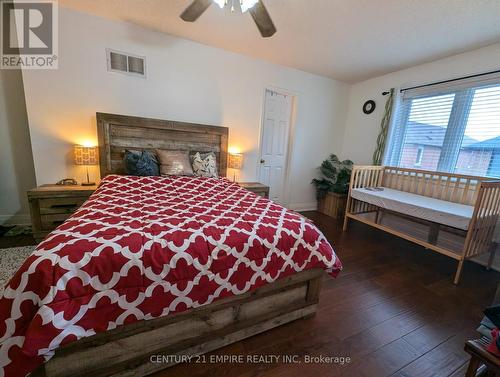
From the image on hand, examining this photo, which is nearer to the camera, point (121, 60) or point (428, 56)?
point (121, 60)

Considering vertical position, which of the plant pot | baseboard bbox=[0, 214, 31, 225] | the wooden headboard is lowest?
baseboard bbox=[0, 214, 31, 225]

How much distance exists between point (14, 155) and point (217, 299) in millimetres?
3139

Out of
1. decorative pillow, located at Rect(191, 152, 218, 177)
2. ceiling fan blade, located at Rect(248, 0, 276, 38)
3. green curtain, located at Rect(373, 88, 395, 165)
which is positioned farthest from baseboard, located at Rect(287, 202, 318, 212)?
ceiling fan blade, located at Rect(248, 0, 276, 38)

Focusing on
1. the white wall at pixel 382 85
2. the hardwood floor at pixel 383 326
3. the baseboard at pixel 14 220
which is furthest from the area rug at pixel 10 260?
the white wall at pixel 382 85

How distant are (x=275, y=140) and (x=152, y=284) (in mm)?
3167

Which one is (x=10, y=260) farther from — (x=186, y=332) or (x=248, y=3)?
(x=248, y=3)

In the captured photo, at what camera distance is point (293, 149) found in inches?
152

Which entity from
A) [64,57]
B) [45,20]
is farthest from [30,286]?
[45,20]

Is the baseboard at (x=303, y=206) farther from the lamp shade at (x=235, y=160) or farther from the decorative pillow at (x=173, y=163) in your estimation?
the decorative pillow at (x=173, y=163)

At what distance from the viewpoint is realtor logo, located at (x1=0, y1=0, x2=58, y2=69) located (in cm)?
217

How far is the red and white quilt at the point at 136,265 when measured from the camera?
801mm

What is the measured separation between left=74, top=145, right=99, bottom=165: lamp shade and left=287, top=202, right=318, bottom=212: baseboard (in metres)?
3.08

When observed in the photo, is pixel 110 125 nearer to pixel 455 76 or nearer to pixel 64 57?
pixel 64 57

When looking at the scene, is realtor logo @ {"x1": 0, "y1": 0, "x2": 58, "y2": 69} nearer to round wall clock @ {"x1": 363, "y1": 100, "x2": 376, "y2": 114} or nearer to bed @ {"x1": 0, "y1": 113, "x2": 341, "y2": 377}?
bed @ {"x1": 0, "y1": 113, "x2": 341, "y2": 377}
